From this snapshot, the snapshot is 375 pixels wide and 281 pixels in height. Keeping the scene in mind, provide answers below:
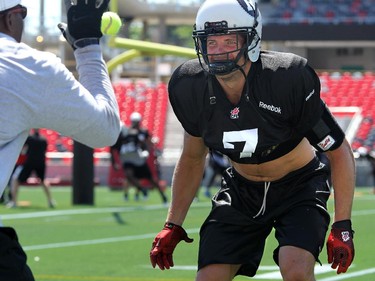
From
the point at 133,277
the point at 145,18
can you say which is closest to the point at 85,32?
the point at 133,277

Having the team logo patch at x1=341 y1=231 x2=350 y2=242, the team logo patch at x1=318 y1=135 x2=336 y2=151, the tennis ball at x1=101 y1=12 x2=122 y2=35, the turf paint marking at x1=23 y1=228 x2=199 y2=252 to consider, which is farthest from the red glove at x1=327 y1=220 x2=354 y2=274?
the turf paint marking at x1=23 y1=228 x2=199 y2=252

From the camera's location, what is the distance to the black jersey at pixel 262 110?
552 cm

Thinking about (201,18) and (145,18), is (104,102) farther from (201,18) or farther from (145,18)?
(145,18)

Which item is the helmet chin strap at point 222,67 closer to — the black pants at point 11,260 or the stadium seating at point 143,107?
the black pants at point 11,260

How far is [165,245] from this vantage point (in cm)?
583

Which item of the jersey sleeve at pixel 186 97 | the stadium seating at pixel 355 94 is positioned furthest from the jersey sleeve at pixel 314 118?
the stadium seating at pixel 355 94

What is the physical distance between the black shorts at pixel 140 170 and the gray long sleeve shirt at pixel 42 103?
642 inches

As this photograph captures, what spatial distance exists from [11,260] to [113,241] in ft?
28.3

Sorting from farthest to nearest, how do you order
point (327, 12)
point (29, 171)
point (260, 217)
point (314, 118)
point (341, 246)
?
point (327, 12) → point (29, 171) → point (260, 217) → point (314, 118) → point (341, 246)

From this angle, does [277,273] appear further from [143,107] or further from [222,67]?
[143,107]

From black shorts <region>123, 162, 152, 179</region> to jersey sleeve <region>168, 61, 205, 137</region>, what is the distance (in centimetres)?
1462

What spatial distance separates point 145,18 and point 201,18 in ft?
→ 148

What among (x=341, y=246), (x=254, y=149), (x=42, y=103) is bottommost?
(x=341, y=246)

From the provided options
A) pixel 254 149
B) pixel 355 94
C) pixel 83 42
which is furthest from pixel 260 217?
pixel 355 94
